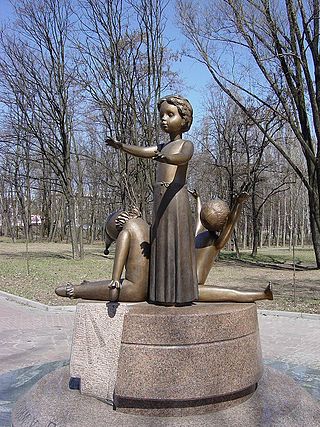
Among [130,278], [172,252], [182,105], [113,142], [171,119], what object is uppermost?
[182,105]

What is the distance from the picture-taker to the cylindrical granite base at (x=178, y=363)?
4.08 m

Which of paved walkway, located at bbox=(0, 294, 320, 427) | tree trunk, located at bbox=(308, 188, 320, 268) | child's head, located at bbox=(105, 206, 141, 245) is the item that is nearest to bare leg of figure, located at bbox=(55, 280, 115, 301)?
child's head, located at bbox=(105, 206, 141, 245)

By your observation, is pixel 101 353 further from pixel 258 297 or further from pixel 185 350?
pixel 258 297

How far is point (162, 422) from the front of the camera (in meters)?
3.97

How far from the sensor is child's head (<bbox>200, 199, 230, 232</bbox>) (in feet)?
16.7

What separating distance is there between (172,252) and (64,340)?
4.44 metres

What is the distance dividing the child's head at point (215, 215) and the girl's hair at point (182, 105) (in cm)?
88

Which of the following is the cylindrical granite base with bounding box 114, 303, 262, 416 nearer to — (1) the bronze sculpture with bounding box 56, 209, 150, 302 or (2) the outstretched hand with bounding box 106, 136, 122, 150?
(1) the bronze sculpture with bounding box 56, 209, 150, 302

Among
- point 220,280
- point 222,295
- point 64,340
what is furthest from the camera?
point 220,280

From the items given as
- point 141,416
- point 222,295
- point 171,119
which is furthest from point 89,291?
point 171,119

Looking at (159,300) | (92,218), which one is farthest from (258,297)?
(92,218)

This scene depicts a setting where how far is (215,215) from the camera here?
5.08 meters

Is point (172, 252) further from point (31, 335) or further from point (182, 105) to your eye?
point (31, 335)

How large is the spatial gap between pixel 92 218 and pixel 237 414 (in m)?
46.0
